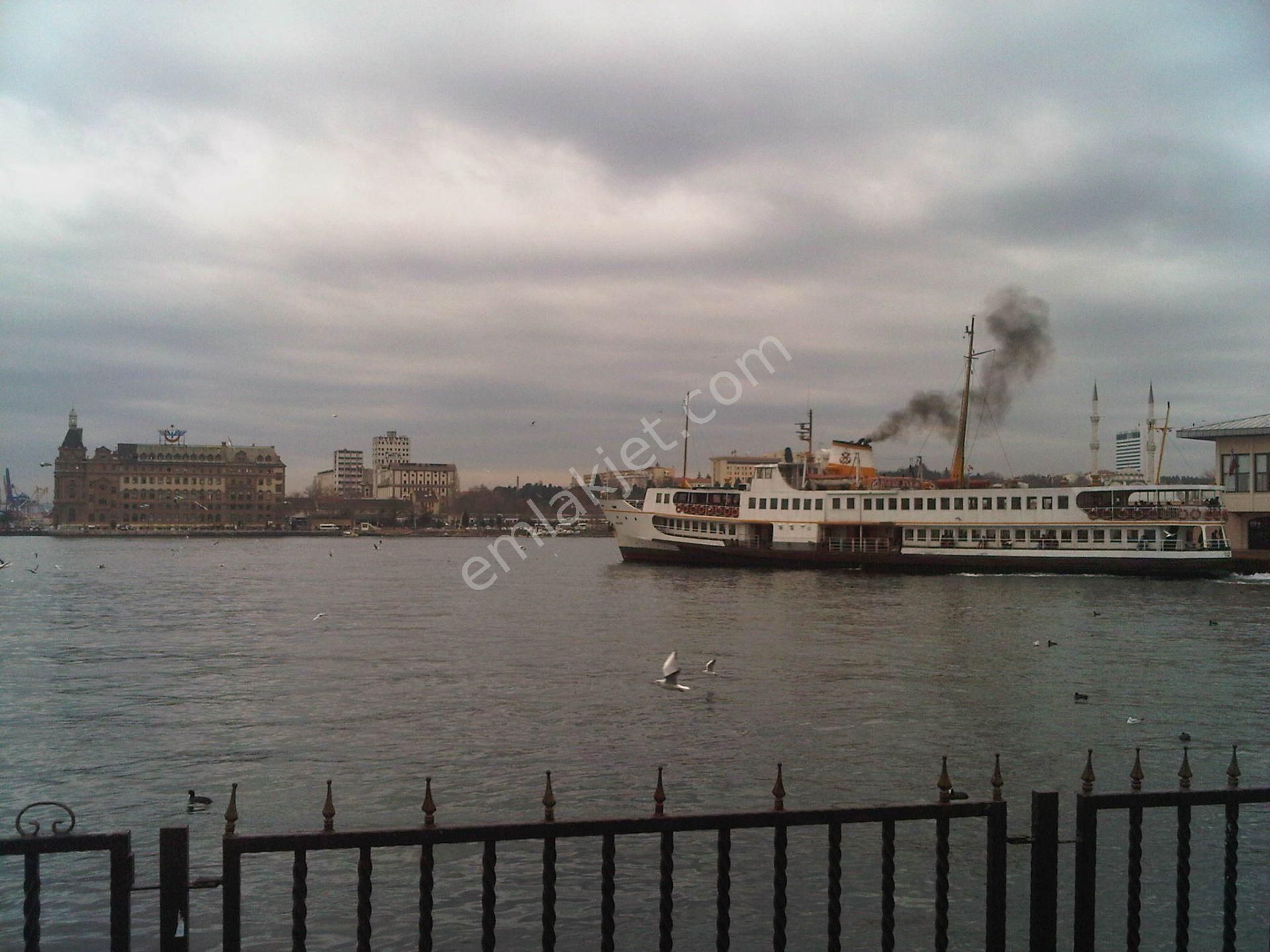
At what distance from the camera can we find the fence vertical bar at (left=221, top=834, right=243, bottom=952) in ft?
17.1

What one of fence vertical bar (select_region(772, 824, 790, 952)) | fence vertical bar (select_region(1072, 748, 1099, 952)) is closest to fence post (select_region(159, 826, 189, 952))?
fence vertical bar (select_region(772, 824, 790, 952))

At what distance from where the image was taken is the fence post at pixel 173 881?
17.1 feet

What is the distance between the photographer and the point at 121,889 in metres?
5.32

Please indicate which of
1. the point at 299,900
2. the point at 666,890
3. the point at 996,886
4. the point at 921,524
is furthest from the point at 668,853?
the point at 921,524

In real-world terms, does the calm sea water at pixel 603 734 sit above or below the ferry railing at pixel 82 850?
below

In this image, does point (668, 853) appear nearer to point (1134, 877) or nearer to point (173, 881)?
point (173, 881)

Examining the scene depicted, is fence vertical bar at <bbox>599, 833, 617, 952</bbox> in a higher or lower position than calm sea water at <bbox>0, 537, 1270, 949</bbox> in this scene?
higher

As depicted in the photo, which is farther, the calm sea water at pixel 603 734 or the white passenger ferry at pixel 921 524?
the white passenger ferry at pixel 921 524

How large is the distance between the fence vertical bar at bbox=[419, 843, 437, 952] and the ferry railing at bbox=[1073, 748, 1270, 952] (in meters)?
3.66

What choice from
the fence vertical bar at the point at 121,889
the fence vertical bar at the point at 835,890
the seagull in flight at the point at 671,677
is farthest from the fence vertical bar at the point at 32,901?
the seagull in flight at the point at 671,677

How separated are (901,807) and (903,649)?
26.9m

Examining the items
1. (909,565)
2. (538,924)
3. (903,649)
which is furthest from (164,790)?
(909,565)

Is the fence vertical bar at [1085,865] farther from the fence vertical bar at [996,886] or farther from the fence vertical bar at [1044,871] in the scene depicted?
the fence vertical bar at [996,886]

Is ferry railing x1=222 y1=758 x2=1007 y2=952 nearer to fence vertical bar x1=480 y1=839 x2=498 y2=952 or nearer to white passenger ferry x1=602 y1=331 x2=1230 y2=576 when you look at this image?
fence vertical bar x1=480 y1=839 x2=498 y2=952
